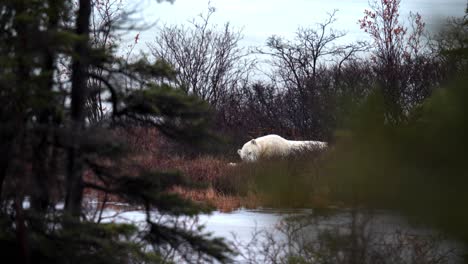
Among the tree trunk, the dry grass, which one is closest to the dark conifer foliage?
the tree trunk

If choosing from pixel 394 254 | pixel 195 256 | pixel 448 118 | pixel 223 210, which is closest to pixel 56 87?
pixel 195 256

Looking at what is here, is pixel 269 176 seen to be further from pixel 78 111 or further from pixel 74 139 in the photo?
pixel 78 111

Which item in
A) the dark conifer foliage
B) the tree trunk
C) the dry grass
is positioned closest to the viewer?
the dry grass

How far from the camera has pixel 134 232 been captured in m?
5.29

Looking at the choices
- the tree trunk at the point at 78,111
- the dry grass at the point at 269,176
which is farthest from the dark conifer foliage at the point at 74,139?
the dry grass at the point at 269,176

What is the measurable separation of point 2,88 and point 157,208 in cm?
130

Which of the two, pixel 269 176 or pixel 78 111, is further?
pixel 78 111

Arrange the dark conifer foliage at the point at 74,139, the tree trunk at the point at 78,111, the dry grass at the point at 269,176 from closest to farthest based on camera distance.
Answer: the dry grass at the point at 269,176 → the dark conifer foliage at the point at 74,139 → the tree trunk at the point at 78,111

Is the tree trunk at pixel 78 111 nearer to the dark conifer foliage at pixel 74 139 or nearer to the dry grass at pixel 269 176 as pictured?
the dark conifer foliage at pixel 74 139

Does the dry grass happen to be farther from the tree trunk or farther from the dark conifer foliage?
the tree trunk

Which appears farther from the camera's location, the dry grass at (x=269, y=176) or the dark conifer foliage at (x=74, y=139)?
the dark conifer foliage at (x=74, y=139)

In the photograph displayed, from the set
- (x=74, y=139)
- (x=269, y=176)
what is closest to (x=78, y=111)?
(x=74, y=139)

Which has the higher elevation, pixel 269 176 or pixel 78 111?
pixel 78 111

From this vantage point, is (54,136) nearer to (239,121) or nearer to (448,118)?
(448,118)
